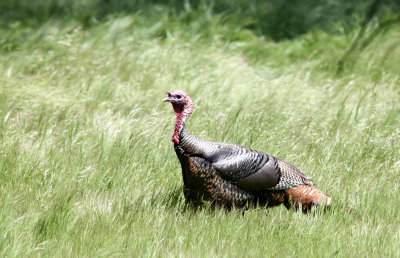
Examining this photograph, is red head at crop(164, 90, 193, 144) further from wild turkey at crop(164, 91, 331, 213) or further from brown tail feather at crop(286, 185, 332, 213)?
brown tail feather at crop(286, 185, 332, 213)

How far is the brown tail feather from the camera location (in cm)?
411

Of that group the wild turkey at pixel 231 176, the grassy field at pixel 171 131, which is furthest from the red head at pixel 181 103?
the grassy field at pixel 171 131

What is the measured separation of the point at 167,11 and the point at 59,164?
15.2 ft

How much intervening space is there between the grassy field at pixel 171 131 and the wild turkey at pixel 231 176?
12 cm

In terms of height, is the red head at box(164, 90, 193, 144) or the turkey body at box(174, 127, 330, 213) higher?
the red head at box(164, 90, 193, 144)

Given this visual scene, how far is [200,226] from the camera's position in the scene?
3766 millimetres

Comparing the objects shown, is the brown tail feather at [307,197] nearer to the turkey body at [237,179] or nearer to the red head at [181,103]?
the turkey body at [237,179]

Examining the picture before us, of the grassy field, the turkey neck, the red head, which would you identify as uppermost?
the red head

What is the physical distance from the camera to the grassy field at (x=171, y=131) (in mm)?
3660


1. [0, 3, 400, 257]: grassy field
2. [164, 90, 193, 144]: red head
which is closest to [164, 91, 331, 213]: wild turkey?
[164, 90, 193, 144]: red head

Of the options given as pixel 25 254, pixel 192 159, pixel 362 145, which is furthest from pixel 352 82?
pixel 25 254

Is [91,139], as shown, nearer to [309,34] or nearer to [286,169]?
[286,169]

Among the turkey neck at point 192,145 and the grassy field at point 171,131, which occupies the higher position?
the turkey neck at point 192,145

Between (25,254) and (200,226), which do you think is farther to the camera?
(200,226)
